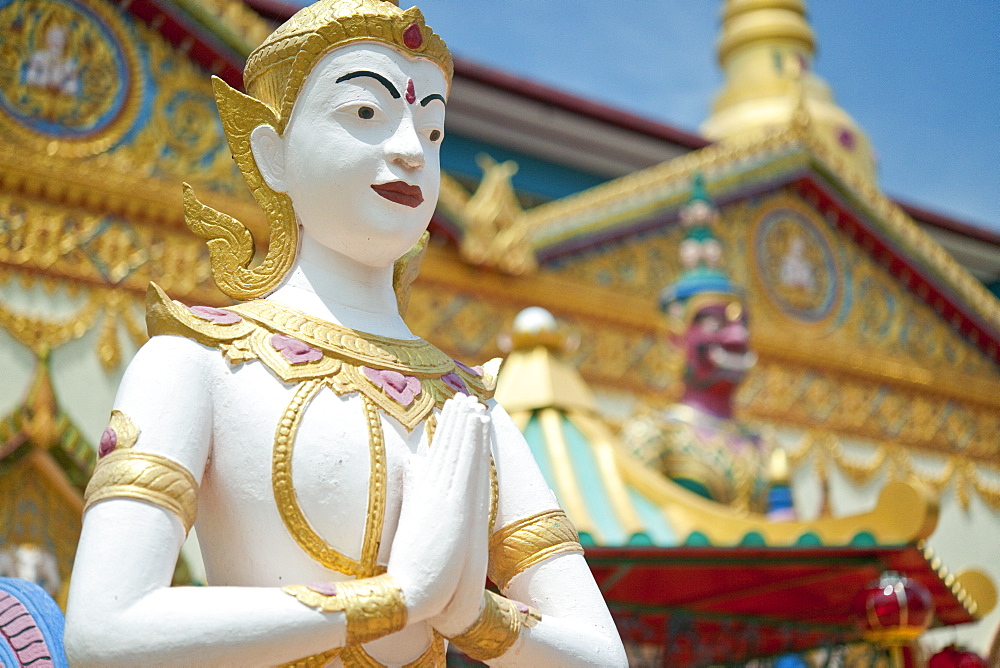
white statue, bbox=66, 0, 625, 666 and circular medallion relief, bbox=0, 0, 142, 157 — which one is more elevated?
circular medallion relief, bbox=0, 0, 142, 157

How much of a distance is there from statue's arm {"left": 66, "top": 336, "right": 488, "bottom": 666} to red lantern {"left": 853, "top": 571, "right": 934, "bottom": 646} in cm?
313

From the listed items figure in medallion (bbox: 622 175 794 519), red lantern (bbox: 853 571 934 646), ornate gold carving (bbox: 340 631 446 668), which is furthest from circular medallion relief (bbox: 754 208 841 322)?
ornate gold carving (bbox: 340 631 446 668)

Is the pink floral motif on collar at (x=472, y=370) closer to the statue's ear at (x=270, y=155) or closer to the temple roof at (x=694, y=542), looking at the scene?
the statue's ear at (x=270, y=155)

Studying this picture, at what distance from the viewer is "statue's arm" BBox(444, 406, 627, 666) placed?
1894mm

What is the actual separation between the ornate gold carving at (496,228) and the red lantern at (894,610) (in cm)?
373

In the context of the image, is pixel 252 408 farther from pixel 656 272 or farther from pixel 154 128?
pixel 656 272

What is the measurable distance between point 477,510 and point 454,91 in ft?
23.2

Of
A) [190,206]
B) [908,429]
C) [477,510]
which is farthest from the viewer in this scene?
[908,429]

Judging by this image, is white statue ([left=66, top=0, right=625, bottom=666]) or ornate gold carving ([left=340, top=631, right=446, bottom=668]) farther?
ornate gold carving ([left=340, top=631, right=446, bottom=668])

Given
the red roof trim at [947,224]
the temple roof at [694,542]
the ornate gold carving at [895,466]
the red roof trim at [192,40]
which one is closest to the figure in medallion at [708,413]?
the temple roof at [694,542]

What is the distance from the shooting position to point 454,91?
8.59m

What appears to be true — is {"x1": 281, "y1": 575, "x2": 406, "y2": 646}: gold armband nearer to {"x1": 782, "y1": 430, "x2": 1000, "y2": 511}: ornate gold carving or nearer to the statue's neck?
the statue's neck

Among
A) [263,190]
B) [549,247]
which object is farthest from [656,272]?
[263,190]

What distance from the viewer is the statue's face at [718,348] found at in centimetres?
701
